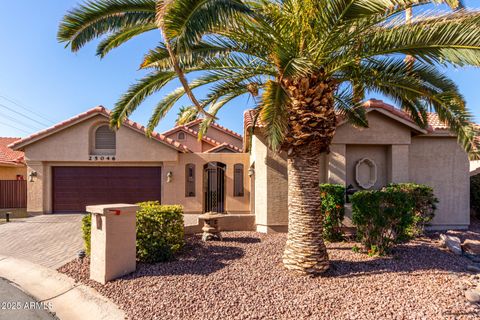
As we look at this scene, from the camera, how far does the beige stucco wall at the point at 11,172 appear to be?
858 inches

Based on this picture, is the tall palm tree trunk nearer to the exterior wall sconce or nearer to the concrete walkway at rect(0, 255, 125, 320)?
the concrete walkway at rect(0, 255, 125, 320)

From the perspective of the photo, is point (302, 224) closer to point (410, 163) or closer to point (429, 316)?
point (429, 316)

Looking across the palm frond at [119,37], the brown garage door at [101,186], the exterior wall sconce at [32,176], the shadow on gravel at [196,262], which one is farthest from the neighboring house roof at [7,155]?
the shadow on gravel at [196,262]

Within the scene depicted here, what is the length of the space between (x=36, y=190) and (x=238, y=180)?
37.8 ft

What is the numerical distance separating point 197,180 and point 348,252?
976 centimetres

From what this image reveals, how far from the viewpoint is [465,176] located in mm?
11648

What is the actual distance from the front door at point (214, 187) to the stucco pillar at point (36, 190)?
9.27 meters

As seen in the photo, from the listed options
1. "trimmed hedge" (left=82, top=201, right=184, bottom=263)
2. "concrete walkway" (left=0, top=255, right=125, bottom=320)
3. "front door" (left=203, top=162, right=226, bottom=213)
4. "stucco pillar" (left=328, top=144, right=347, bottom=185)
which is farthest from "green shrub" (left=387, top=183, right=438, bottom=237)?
"concrete walkway" (left=0, top=255, right=125, bottom=320)

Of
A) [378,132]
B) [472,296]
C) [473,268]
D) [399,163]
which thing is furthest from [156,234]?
[399,163]

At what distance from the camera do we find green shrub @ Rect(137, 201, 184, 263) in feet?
22.6

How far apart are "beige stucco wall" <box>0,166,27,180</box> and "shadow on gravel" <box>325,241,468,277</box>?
26251 millimetres

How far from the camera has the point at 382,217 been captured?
285 inches

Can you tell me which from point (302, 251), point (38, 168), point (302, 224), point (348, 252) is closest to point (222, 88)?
point (302, 224)

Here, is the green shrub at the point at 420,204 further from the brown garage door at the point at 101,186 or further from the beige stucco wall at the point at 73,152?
the brown garage door at the point at 101,186
